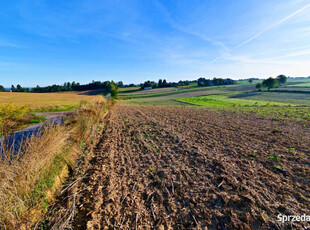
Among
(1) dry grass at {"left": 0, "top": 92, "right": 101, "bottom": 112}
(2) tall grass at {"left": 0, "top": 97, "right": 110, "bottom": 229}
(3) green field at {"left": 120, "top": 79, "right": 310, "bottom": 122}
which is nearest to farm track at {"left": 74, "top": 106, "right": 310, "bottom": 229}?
(2) tall grass at {"left": 0, "top": 97, "right": 110, "bottom": 229}

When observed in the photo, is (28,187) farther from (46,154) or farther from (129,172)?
A: (129,172)

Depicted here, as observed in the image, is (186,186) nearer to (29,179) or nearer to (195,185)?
(195,185)

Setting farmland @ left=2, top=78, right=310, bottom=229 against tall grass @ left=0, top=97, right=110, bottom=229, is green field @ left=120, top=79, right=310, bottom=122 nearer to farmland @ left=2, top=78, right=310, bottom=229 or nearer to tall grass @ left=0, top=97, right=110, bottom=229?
farmland @ left=2, top=78, right=310, bottom=229

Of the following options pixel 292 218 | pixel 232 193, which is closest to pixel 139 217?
pixel 232 193

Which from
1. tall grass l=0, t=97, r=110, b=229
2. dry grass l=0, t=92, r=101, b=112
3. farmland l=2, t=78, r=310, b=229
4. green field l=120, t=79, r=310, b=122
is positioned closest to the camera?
tall grass l=0, t=97, r=110, b=229

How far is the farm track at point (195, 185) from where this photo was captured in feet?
11.1

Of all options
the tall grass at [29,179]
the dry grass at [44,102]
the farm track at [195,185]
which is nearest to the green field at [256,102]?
the farm track at [195,185]

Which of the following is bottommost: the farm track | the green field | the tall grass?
the green field

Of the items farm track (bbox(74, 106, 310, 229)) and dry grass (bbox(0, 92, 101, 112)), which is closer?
farm track (bbox(74, 106, 310, 229))

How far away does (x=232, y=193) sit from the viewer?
13.4 ft

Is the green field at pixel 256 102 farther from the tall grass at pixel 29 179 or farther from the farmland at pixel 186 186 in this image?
the tall grass at pixel 29 179

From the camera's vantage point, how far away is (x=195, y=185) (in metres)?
4.48

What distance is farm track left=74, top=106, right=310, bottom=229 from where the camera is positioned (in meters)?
3.40

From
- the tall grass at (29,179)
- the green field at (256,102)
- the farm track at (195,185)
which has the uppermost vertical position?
the tall grass at (29,179)
